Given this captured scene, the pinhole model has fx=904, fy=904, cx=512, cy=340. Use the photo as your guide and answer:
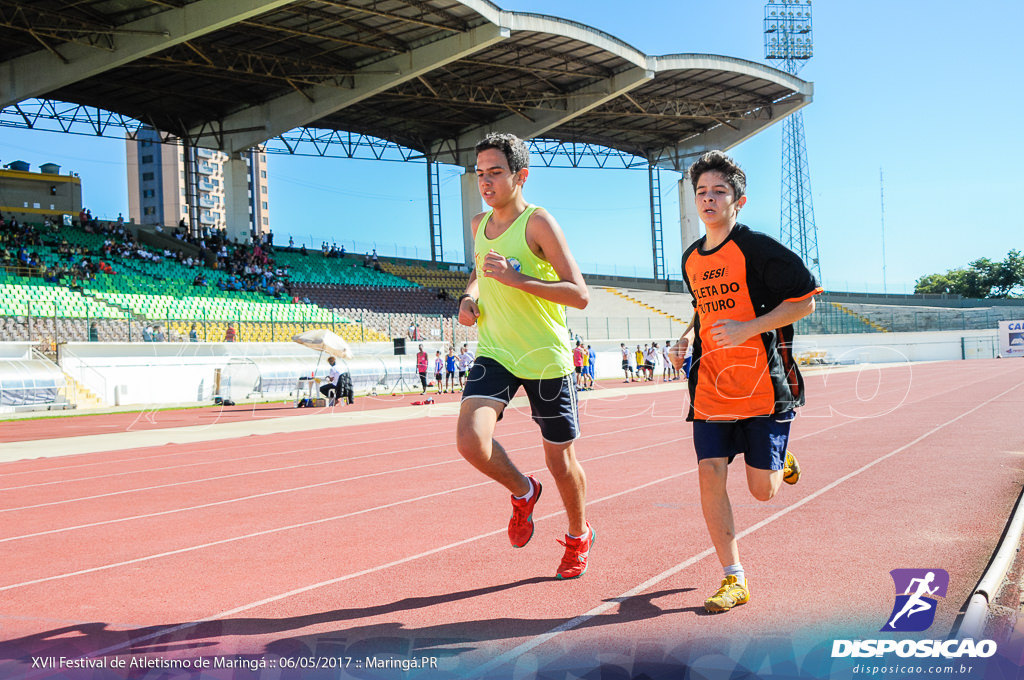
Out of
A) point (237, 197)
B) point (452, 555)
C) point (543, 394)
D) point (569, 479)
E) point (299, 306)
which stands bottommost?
point (452, 555)

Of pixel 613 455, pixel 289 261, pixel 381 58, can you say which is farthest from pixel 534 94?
pixel 613 455

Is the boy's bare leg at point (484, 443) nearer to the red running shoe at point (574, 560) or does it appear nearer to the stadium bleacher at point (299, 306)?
the red running shoe at point (574, 560)

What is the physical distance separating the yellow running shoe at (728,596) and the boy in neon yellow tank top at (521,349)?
33.7 inches

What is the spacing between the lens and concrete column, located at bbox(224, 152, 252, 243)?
156 feet

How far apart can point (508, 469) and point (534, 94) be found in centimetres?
4589

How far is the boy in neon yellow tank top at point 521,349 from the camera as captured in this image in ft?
14.7

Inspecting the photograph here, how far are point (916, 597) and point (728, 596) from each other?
827 mm

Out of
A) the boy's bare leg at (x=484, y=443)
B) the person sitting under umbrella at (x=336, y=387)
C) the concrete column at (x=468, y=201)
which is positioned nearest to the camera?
the boy's bare leg at (x=484, y=443)

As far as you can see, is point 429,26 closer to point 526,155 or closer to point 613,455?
point 613,455

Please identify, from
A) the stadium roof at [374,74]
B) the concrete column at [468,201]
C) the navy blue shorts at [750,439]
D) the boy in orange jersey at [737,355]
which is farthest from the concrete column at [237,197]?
the navy blue shorts at [750,439]

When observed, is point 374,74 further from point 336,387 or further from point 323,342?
point 336,387

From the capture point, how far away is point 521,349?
455 cm

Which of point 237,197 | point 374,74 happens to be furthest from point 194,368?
point 237,197

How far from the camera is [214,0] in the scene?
3152cm
